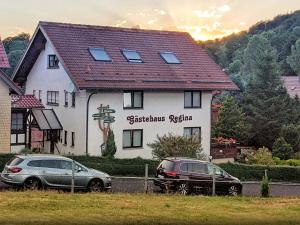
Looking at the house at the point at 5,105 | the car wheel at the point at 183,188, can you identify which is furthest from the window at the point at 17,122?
the car wheel at the point at 183,188

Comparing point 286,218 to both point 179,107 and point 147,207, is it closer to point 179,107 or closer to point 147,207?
point 147,207

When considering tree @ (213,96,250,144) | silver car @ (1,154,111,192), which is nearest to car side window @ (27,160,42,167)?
silver car @ (1,154,111,192)

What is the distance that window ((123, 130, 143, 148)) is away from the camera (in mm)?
39156

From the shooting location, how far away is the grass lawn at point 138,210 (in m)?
14.6

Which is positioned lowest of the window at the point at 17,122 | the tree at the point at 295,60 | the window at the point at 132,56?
the window at the point at 17,122

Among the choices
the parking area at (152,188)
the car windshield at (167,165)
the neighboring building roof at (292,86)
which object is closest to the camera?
the parking area at (152,188)

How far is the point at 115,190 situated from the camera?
83.1 ft

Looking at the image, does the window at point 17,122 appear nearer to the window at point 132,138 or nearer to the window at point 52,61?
the window at point 52,61

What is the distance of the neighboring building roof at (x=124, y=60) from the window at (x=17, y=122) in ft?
13.9

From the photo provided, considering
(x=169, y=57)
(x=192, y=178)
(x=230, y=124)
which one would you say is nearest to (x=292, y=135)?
(x=230, y=124)

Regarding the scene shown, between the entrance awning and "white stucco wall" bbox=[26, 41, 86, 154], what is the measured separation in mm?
348

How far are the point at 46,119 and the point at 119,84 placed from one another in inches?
235

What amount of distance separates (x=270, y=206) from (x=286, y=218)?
12.0 feet

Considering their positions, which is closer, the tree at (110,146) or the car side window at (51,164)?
the car side window at (51,164)
